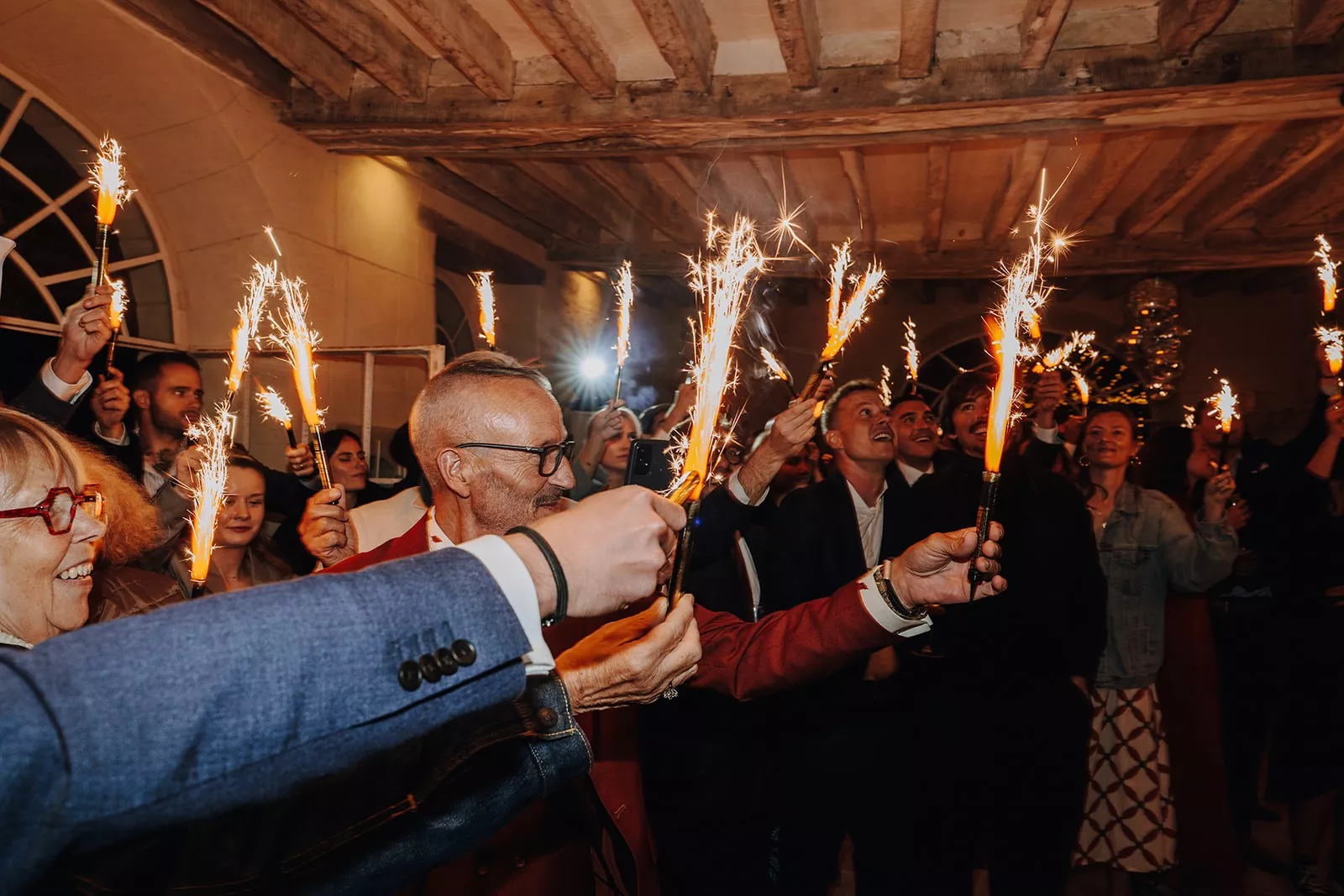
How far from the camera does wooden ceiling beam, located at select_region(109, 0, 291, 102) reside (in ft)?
16.8

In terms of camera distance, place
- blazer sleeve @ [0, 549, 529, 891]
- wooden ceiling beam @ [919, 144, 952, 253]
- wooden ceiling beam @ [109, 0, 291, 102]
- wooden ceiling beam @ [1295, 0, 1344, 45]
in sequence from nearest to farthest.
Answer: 1. blazer sleeve @ [0, 549, 529, 891]
2. wooden ceiling beam @ [1295, 0, 1344, 45]
3. wooden ceiling beam @ [109, 0, 291, 102]
4. wooden ceiling beam @ [919, 144, 952, 253]

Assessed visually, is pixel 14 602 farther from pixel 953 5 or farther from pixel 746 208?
pixel 746 208

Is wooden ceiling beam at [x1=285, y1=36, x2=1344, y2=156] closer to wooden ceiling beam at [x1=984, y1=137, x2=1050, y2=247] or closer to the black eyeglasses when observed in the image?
wooden ceiling beam at [x1=984, y1=137, x2=1050, y2=247]

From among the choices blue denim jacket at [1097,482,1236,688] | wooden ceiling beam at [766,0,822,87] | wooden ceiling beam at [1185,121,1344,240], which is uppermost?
wooden ceiling beam at [1185,121,1344,240]

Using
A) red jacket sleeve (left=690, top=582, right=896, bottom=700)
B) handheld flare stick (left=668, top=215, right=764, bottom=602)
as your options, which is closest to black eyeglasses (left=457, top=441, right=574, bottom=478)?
handheld flare stick (left=668, top=215, right=764, bottom=602)

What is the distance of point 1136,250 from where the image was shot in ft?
30.8

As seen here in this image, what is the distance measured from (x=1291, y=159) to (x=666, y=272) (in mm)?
6352

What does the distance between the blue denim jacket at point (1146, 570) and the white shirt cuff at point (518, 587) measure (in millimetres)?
4391

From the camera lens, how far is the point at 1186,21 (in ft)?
14.3

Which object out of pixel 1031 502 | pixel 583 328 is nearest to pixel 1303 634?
pixel 1031 502

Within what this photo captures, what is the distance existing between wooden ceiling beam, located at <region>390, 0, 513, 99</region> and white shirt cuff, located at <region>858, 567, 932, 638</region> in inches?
170

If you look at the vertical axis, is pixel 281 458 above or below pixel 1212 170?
below

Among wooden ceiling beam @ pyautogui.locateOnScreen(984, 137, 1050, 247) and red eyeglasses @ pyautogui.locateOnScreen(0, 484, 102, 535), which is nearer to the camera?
red eyeglasses @ pyautogui.locateOnScreen(0, 484, 102, 535)

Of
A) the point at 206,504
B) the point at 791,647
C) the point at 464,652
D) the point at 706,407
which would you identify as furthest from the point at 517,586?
the point at 206,504
